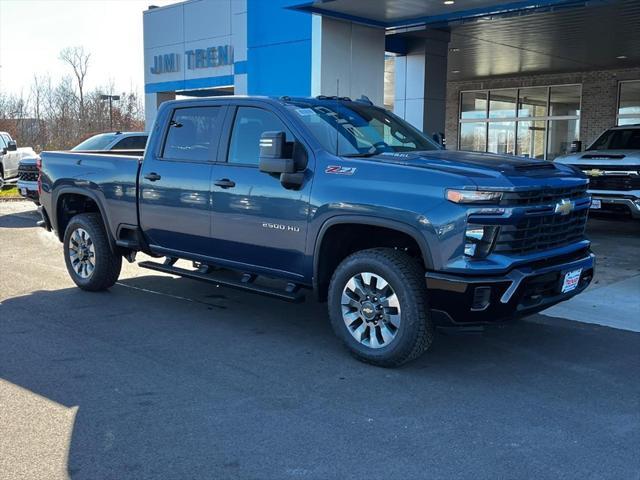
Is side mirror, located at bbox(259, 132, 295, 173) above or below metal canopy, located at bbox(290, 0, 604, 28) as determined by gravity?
below

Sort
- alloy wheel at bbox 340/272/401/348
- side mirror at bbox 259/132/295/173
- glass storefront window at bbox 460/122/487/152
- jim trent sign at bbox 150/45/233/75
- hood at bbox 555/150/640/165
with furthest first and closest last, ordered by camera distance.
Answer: glass storefront window at bbox 460/122/487/152 < jim trent sign at bbox 150/45/233/75 < hood at bbox 555/150/640/165 < side mirror at bbox 259/132/295/173 < alloy wheel at bbox 340/272/401/348

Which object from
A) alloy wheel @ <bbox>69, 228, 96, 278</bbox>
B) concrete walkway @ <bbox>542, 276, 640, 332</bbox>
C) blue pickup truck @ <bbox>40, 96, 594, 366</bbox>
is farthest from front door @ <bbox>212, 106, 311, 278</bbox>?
concrete walkway @ <bbox>542, 276, 640, 332</bbox>

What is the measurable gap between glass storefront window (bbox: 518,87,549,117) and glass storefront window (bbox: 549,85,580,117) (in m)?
0.26

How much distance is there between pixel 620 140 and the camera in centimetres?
1287

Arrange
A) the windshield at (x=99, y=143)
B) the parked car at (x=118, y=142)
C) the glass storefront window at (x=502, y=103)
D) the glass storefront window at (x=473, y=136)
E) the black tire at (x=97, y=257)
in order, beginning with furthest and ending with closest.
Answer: the glass storefront window at (x=473, y=136) < the glass storefront window at (x=502, y=103) < the windshield at (x=99, y=143) < the parked car at (x=118, y=142) < the black tire at (x=97, y=257)

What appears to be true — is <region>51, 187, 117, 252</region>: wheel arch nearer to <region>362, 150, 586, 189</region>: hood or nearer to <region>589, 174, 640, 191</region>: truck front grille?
<region>362, 150, 586, 189</region>: hood

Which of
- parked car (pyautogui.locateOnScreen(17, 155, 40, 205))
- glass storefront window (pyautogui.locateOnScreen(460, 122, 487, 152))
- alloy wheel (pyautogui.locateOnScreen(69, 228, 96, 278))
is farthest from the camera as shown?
glass storefront window (pyautogui.locateOnScreen(460, 122, 487, 152))

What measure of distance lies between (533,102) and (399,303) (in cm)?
2028

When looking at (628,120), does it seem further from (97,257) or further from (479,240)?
(479,240)

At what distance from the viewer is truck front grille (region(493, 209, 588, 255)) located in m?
4.73

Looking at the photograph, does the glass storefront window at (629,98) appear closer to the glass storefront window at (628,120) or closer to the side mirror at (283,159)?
the glass storefront window at (628,120)

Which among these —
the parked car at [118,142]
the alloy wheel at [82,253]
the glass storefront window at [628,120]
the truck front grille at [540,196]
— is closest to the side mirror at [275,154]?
the truck front grille at [540,196]

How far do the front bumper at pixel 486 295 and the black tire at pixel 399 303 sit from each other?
14 cm

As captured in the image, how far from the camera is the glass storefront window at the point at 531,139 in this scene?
2331 centimetres
